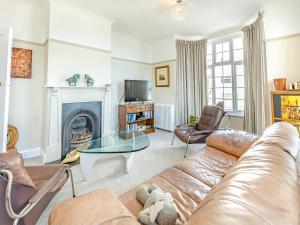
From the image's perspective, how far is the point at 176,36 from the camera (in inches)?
181

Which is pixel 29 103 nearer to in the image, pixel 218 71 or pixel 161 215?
pixel 161 215

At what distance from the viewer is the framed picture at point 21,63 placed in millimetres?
2834

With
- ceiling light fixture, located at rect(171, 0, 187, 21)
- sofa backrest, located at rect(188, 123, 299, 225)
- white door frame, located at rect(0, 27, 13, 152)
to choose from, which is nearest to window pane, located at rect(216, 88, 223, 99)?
ceiling light fixture, located at rect(171, 0, 187, 21)

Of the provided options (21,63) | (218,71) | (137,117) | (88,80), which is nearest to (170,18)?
(218,71)

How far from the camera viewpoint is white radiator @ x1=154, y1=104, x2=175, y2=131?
4.76m

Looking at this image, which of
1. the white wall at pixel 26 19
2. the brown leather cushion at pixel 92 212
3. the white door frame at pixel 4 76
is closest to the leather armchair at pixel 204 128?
the brown leather cushion at pixel 92 212

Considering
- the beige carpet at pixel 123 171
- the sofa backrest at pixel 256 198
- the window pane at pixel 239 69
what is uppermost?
the window pane at pixel 239 69

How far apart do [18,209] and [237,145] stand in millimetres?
2136

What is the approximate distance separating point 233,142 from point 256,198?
1604 mm

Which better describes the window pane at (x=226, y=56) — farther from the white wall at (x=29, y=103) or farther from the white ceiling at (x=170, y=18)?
the white wall at (x=29, y=103)

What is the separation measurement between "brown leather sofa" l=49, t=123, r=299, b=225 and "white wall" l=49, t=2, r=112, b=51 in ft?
10.4

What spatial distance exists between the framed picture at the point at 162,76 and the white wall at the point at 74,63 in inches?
74.0

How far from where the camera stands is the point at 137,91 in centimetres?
456

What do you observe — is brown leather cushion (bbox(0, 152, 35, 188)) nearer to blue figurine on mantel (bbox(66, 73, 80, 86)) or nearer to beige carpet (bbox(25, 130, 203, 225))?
beige carpet (bbox(25, 130, 203, 225))
